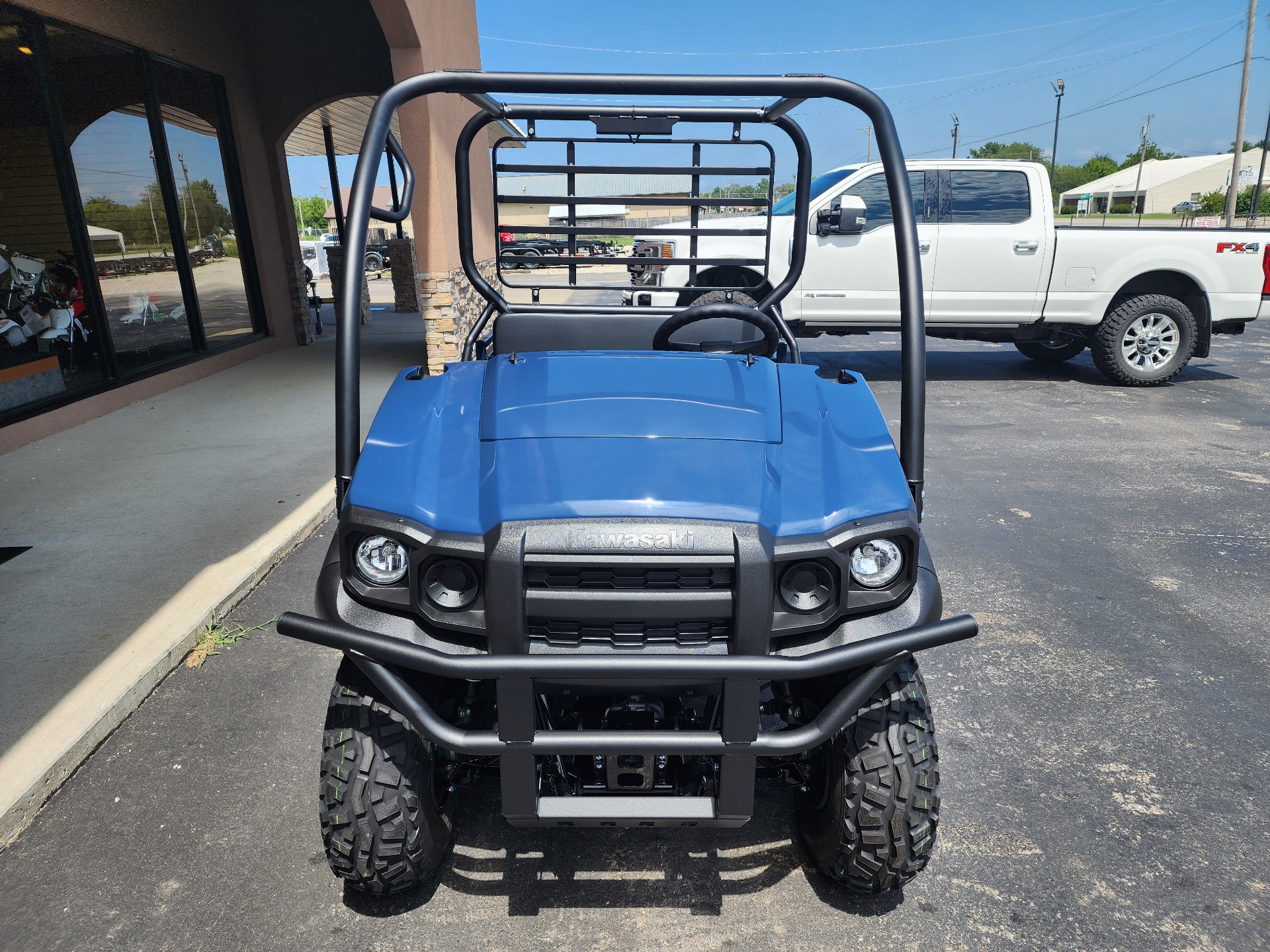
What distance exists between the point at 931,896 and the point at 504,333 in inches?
86.9

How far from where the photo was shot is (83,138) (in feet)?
23.1

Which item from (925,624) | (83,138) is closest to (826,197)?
(83,138)

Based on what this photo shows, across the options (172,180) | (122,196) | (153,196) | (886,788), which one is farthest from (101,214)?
(886,788)

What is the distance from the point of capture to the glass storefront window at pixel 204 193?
8.70 metres

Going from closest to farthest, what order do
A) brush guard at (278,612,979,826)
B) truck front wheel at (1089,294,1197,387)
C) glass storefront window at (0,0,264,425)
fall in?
brush guard at (278,612,979,826) < glass storefront window at (0,0,264,425) < truck front wheel at (1089,294,1197,387)

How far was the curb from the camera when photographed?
252 centimetres

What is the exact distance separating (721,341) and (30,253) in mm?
6267

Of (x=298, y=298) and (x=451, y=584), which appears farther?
(x=298, y=298)

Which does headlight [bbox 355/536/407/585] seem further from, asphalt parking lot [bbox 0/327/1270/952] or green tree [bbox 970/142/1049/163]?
green tree [bbox 970/142/1049/163]

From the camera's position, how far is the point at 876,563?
1.91 m

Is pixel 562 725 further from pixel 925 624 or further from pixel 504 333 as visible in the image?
pixel 504 333

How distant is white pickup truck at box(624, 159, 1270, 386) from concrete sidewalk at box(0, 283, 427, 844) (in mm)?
4100

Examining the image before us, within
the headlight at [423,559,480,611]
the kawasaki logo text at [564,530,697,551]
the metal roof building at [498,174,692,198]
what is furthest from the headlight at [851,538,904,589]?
the metal roof building at [498,174,692,198]

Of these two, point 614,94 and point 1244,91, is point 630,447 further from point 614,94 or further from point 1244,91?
point 1244,91
